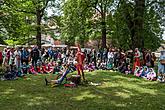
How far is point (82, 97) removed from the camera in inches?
494

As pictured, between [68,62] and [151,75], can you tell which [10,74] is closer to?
[68,62]

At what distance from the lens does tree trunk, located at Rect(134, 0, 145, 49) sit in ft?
85.3

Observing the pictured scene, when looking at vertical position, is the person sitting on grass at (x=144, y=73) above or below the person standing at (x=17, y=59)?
below

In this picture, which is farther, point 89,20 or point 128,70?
point 89,20

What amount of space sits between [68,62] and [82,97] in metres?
11.9

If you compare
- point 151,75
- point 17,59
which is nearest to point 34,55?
point 17,59

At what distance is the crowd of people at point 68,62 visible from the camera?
20.3m

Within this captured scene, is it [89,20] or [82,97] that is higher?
[89,20]

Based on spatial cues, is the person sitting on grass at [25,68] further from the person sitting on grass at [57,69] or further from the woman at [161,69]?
the woman at [161,69]

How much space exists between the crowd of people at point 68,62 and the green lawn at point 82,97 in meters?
3.43

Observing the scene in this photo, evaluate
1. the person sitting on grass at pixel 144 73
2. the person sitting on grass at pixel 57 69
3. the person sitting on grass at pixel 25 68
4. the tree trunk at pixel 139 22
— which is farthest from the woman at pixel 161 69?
the person sitting on grass at pixel 25 68

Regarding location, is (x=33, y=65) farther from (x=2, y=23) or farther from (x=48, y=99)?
(x=48, y=99)

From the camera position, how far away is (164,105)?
11203mm

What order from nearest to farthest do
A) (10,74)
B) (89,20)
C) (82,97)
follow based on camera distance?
(82,97) → (10,74) → (89,20)
